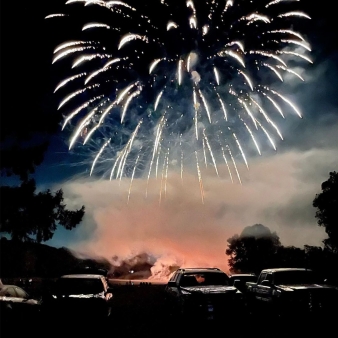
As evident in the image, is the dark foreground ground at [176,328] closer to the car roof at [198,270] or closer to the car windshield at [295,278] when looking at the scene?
the car windshield at [295,278]

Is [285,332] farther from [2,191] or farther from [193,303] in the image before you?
[2,191]

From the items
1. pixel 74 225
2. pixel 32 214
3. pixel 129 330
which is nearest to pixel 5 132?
pixel 32 214

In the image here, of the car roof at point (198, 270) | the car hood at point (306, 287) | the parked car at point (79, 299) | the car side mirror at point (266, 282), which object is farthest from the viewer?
the car roof at point (198, 270)

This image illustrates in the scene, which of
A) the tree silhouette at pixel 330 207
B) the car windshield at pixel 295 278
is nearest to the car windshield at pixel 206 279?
the car windshield at pixel 295 278

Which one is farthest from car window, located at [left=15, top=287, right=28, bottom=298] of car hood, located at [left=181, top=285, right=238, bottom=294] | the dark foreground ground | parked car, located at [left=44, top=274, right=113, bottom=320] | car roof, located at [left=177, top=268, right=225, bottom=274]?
car roof, located at [left=177, top=268, right=225, bottom=274]

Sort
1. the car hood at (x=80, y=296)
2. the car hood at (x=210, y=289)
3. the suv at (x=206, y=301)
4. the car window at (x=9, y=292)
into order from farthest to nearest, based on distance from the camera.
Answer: the car hood at (x=80, y=296) → the car hood at (x=210, y=289) → the car window at (x=9, y=292) → the suv at (x=206, y=301)

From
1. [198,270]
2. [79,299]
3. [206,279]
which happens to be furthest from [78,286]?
[206,279]

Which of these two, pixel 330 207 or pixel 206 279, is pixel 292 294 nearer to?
pixel 206 279
